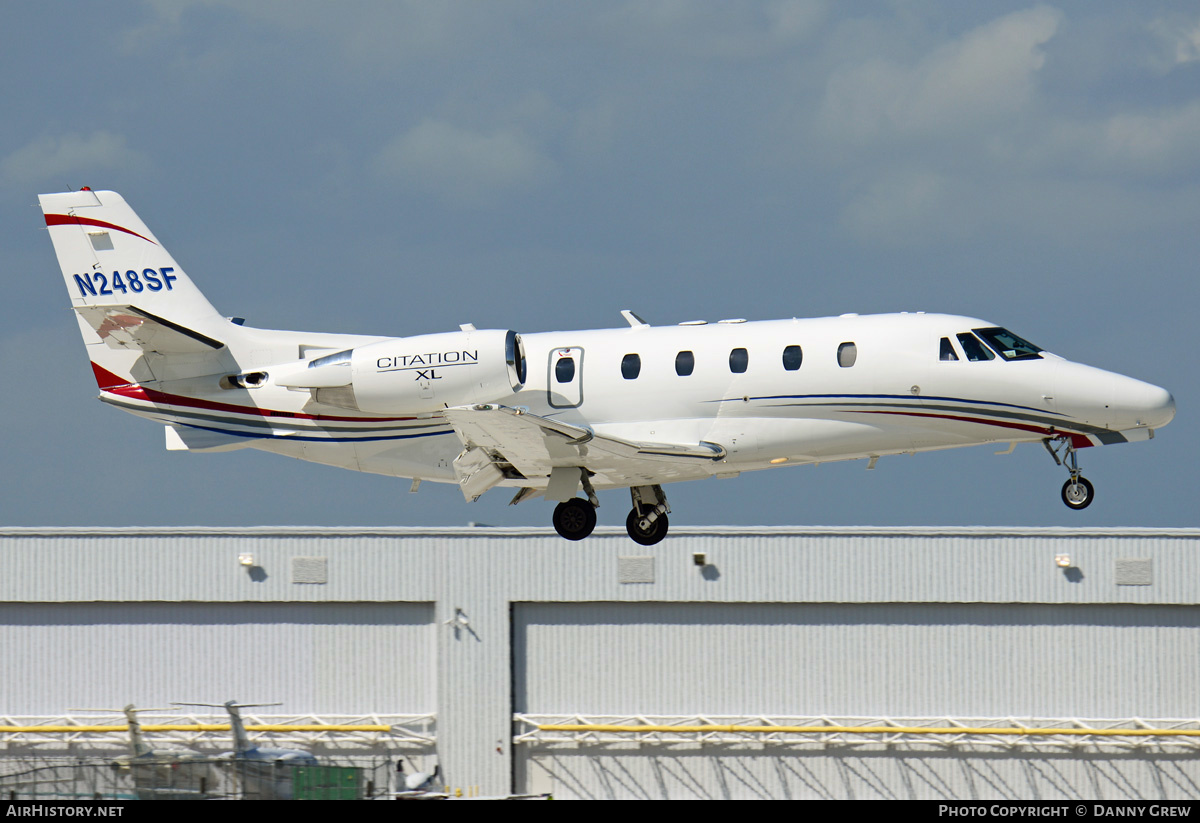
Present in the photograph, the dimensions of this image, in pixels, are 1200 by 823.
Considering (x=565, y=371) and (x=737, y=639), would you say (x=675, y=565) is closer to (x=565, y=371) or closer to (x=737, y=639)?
(x=737, y=639)

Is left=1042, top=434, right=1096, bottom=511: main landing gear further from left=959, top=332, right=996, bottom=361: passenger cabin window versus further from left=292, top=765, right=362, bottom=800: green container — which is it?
left=292, top=765, right=362, bottom=800: green container

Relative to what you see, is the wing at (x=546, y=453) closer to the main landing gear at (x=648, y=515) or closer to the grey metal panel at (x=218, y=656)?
the main landing gear at (x=648, y=515)

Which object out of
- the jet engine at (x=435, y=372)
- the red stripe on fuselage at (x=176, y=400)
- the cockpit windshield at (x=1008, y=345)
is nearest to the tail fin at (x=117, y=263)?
the red stripe on fuselage at (x=176, y=400)

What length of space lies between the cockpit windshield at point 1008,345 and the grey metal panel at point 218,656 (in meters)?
16.6

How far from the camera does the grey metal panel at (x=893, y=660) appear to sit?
3209 centimetres

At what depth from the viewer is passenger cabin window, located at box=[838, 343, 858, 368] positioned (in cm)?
2023

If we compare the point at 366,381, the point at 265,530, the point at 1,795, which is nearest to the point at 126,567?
the point at 265,530

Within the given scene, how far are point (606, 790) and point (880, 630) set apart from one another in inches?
276

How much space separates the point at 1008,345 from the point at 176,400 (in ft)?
41.0

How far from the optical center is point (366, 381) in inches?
800

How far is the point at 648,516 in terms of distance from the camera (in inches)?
883

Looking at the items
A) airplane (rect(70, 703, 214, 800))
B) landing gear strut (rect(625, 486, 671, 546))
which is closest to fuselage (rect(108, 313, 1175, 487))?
landing gear strut (rect(625, 486, 671, 546))

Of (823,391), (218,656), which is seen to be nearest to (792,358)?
(823,391)
